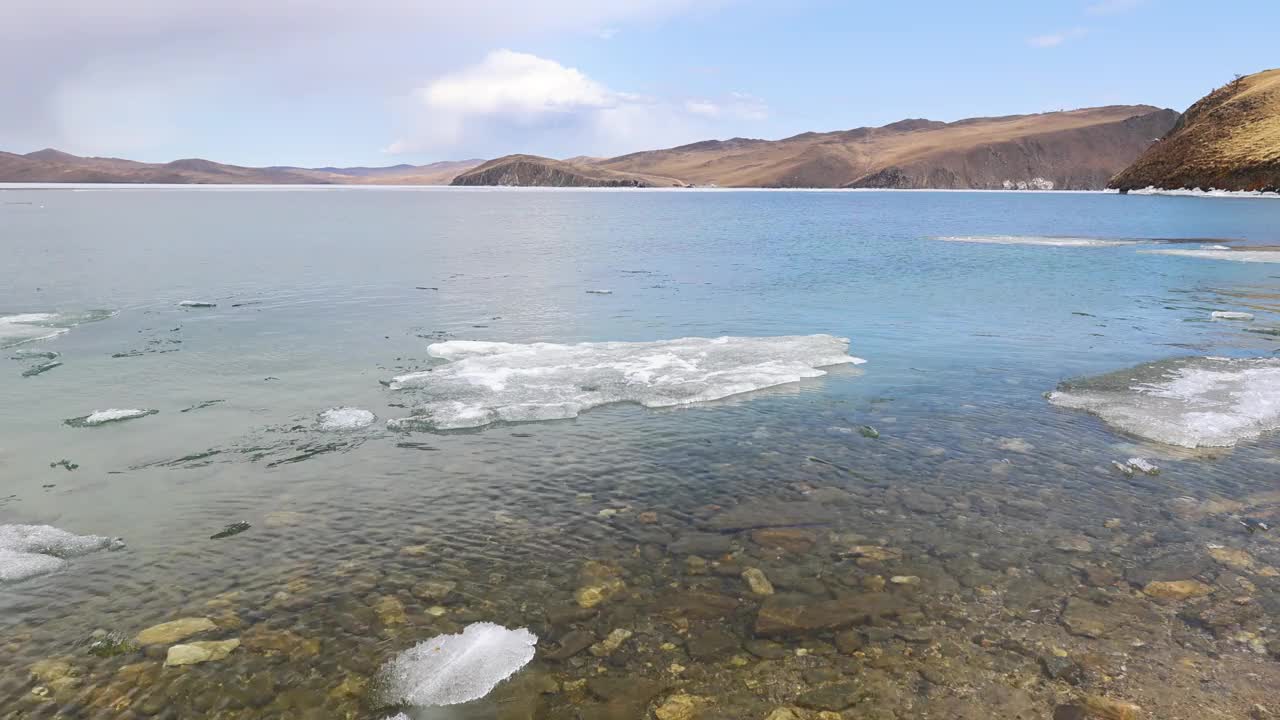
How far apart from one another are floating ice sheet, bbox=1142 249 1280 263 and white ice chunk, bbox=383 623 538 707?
52.5 metres

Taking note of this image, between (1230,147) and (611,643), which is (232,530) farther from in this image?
(1230,147)

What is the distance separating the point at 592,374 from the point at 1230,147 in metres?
115

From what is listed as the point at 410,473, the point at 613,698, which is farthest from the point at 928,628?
the point at 410,473

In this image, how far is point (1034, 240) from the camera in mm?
62812

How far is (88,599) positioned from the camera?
7.73m

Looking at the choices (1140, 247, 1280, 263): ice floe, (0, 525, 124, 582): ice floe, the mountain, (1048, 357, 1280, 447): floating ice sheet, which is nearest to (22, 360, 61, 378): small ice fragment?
(0, 525, 124, 582): ice floe

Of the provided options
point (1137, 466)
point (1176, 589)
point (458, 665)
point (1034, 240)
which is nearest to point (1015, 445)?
point (1137, 466)

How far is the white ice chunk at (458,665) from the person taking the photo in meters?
6.31

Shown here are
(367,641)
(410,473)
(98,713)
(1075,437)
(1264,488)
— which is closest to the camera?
(98,713)

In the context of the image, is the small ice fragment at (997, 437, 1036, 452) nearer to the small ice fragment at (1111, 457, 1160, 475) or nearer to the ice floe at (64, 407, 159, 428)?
the small ice fragment at (1111, 457, 1160, 475)

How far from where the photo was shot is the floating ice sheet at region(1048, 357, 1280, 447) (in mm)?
12812

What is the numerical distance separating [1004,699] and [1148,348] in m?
18.2

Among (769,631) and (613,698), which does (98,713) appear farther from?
(769,631)

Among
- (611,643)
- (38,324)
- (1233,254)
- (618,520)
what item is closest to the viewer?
(611,643)
